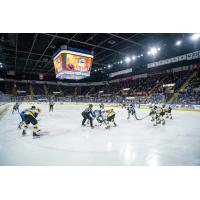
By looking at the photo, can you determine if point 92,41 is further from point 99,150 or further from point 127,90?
point 127,90

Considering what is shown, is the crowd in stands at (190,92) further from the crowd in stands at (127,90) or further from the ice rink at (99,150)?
the ice rink at (99,150)

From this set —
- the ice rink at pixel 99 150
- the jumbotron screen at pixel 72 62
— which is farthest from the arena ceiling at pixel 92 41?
the ice rink at pixel 99 150

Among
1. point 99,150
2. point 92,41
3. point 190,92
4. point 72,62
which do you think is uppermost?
point 92,41

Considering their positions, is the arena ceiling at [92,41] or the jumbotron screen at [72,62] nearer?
the arena ceiling at [92,41]

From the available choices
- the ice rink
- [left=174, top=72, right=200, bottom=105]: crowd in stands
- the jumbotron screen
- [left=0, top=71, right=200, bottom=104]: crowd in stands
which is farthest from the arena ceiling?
[left=0, top=71, right=200, bottom=104]: crowd in stands

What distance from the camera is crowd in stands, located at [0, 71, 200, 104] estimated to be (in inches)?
663

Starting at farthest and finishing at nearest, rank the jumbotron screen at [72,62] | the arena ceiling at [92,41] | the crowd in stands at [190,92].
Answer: the crowd in stands at [190,92] < the jumbotron screen at [72,62] < the arena ceiling at [92,41]

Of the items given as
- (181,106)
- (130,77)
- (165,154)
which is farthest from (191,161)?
(130,77)

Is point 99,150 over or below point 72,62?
below

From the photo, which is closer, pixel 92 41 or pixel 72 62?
pixel 92 41

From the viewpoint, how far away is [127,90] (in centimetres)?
2720

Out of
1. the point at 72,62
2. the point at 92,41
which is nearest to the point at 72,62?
the point at 72,62

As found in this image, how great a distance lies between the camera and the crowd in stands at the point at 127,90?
16844 millimetres
